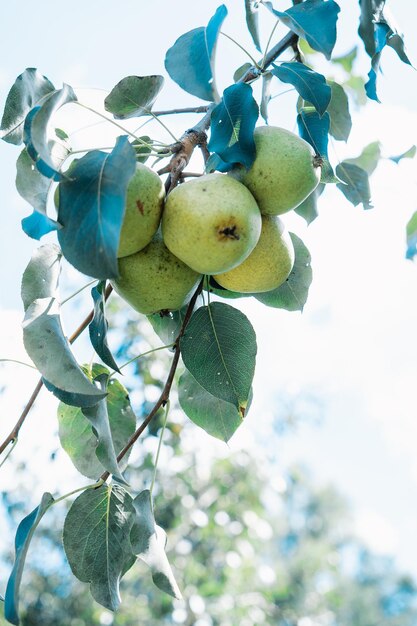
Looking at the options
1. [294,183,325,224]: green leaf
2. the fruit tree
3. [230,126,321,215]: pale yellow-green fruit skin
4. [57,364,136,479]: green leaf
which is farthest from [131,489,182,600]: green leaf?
[294,183,325,224]: green leaf

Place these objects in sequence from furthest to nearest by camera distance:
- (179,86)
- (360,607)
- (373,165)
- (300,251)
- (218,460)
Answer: (360,607)
(218,460)
(373,165)
(300,251)
(179,86)

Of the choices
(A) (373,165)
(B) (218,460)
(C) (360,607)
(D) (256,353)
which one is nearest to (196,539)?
(B) (218,460)

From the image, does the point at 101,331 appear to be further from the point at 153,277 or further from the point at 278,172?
the point at 278,172

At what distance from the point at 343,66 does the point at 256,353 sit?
0.84 meters

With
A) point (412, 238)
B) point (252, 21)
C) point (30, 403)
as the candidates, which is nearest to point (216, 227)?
point (30, 403)

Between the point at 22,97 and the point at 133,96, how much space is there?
149mm

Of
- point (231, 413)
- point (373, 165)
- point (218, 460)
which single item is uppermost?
→ point (373, 165)

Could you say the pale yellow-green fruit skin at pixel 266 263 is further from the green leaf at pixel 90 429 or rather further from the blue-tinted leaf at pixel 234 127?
the green leaf at pixel 90 429

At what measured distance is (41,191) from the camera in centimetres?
65

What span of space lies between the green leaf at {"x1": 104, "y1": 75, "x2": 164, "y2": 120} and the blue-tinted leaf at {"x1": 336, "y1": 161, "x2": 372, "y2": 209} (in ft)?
1.22

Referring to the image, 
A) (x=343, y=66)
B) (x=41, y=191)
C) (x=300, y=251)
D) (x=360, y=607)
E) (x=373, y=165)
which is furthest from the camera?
(x=360, y=607)

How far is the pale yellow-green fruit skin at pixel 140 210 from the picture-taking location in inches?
26.5

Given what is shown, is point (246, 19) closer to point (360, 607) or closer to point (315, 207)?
point (315, 207)

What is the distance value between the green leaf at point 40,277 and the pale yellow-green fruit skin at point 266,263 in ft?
0.64
